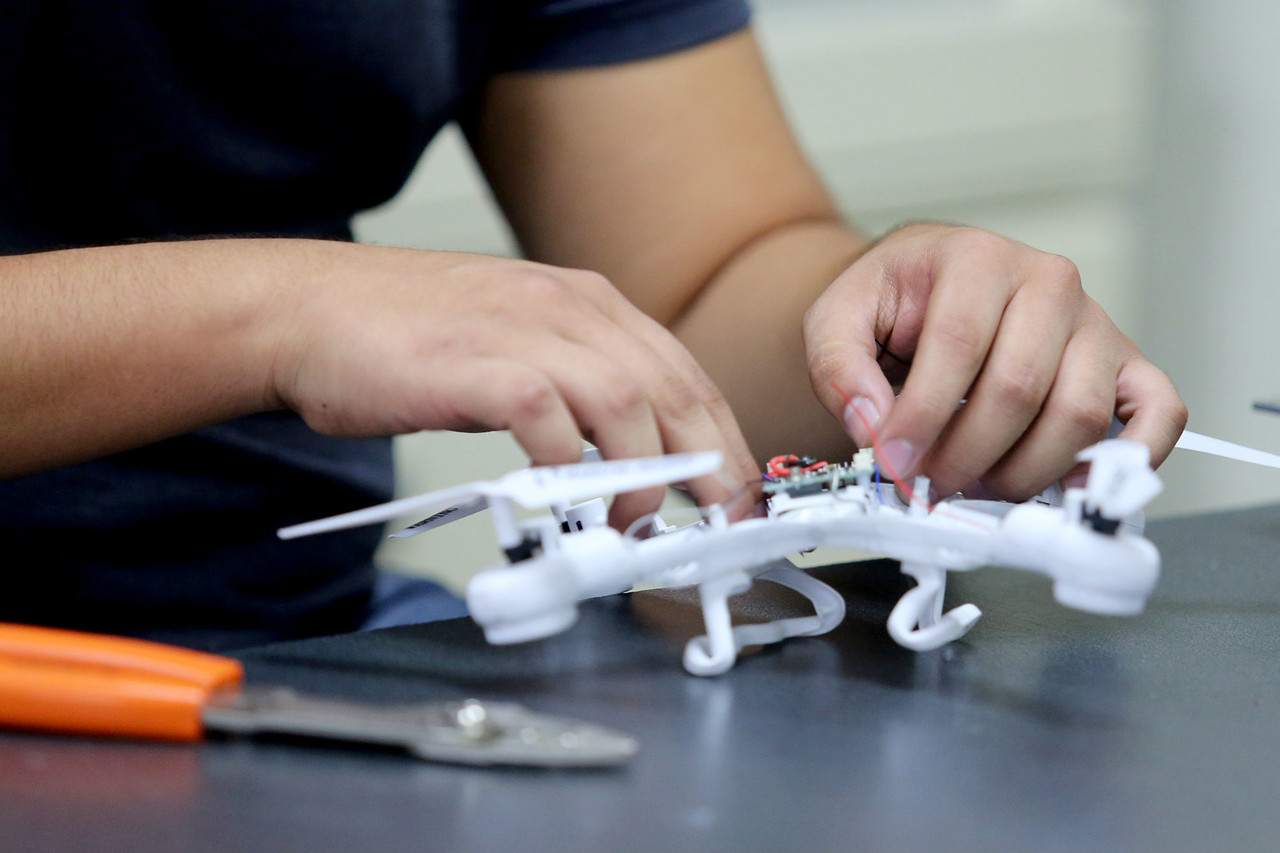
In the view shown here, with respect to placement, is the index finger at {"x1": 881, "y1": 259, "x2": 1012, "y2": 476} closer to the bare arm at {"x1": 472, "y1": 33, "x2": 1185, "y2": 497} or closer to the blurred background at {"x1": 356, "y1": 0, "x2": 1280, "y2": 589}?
the bare arm at {"x1": 472, "y1": 33, "x2": 1185, "y2": 497}

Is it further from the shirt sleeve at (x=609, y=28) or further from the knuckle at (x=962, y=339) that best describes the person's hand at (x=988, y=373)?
the shirt sleeve at (x=609, y=28)

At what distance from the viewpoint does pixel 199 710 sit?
36 cm

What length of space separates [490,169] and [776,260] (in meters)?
0.30

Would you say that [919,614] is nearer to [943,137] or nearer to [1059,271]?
[1059,271]

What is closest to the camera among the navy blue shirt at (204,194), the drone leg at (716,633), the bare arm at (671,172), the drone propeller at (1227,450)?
the drone leg at (716,633)

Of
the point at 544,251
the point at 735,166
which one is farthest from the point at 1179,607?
the point at 544,251

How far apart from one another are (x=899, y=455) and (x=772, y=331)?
0.29 meters

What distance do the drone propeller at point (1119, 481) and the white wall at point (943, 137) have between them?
1.17 metres

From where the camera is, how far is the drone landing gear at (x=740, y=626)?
415mm

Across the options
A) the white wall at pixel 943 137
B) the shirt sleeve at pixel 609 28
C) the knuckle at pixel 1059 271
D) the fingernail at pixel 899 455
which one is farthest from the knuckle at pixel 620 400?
the white wall at pixel 943 137

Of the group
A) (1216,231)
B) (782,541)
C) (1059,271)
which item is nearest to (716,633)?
(782,541)

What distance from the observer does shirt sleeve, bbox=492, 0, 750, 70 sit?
0.89m

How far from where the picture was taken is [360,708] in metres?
0.36

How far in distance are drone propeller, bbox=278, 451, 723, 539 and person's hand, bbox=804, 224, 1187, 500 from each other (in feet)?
0.35
